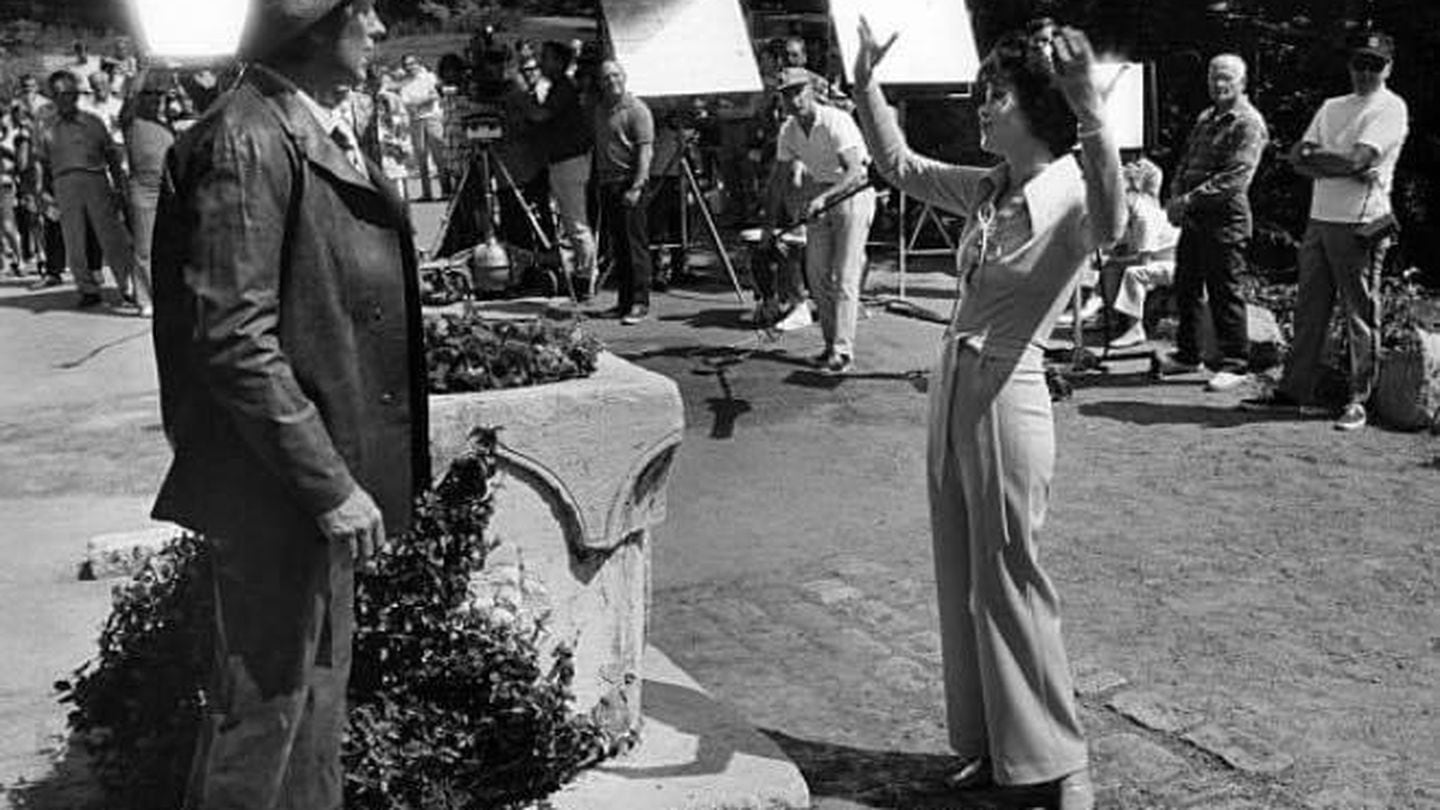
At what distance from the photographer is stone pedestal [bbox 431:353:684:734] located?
13.9ft

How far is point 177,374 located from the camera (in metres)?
3.05

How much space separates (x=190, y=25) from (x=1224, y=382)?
6.57 metres

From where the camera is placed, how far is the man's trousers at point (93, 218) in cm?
1405

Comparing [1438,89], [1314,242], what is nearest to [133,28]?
[1314,242]

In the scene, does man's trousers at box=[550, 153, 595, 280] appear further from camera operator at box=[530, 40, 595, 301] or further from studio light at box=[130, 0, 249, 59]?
studio light at box=[130, 0, 249, 59]

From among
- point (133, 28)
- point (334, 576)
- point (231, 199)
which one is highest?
point (133, 28)

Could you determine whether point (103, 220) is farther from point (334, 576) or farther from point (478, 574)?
point (334, 576)

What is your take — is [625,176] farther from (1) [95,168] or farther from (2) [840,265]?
(1) [95,168]

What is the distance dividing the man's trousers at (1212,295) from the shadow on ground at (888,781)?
20.1 feet

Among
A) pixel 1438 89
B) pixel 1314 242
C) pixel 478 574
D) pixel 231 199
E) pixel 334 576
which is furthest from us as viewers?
pixel 1438 89

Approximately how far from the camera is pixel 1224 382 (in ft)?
33.5

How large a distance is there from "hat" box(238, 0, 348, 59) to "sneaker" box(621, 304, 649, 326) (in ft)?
31.2

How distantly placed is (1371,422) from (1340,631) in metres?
3.69

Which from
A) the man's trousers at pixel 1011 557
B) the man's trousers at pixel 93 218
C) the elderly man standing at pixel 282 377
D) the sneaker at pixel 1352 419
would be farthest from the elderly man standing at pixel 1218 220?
→ the man's trousers at pixel 93 218
